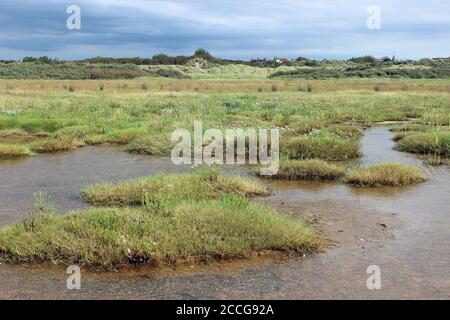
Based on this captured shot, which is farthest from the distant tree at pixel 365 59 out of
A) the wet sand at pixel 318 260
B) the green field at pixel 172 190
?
the wet sand at pixel 318 260

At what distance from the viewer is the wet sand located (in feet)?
20.6

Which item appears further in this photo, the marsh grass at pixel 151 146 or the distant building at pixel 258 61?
the distant building at pixel 258 61

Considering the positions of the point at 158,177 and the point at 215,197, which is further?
the point at 158,177

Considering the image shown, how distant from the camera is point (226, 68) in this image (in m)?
106

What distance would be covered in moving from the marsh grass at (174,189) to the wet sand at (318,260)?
44 centimetres

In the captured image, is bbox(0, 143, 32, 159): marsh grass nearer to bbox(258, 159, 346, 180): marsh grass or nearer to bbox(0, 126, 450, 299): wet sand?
bbox(0, 126, 450, 299): wet sand

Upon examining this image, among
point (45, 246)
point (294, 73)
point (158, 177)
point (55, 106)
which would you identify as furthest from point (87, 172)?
point (294, 73)

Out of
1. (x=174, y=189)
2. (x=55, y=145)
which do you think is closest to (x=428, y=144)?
(x=174, y=189)

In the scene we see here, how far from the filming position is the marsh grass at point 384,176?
12.0 meters

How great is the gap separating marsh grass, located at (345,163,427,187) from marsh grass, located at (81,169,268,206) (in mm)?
2295

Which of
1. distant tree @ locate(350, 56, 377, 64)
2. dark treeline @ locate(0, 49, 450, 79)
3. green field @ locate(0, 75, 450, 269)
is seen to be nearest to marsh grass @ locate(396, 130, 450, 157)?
green field @ locate(0, 75, 450, 269)

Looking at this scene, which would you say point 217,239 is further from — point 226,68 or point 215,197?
point 226,68

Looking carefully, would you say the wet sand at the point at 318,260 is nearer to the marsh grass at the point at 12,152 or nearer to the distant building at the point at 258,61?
the marsh grass at the point at 12,152
